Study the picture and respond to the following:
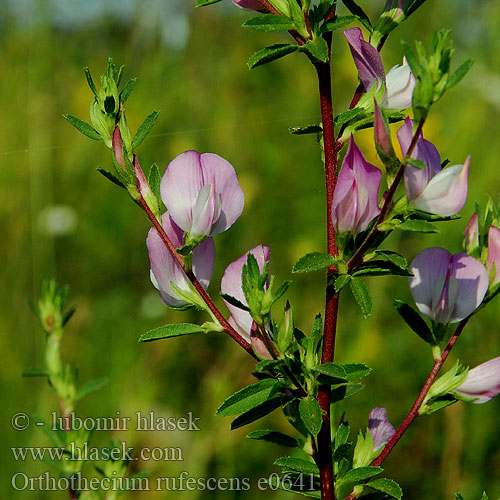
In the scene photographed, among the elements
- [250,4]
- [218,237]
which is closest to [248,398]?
[250,4]

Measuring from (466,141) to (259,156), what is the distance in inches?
28.9

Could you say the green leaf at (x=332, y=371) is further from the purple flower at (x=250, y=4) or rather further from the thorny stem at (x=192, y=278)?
the purple flower at (x=250, y=4)

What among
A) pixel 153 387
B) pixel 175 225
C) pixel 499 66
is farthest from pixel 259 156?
pixel 175 225

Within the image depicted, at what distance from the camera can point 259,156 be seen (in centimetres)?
242

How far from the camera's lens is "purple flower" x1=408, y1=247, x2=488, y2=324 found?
60 centimetres

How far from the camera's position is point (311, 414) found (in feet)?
1.86

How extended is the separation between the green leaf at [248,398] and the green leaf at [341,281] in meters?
0.10

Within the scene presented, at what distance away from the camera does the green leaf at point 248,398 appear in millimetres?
591

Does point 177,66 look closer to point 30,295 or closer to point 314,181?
point 314,181

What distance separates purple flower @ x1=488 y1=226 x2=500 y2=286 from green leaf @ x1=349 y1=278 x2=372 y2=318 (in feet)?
0.42

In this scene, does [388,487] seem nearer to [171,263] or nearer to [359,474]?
[359,474]

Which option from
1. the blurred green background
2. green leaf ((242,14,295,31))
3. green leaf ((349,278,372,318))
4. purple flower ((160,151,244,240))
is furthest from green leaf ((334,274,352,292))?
the blurred green background

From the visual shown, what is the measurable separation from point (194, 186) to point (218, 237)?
1511 millimetres

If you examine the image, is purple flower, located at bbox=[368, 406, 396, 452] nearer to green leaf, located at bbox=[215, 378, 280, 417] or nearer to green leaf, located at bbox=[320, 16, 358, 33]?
green leaf, located at bbox=[215, 378, 280, 417]
